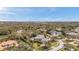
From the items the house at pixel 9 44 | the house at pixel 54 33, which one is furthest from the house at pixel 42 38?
the house at pixel 9 44

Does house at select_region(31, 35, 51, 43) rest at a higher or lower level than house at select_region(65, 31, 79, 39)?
lower

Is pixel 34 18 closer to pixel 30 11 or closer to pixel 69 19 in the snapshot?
pixel 30 11

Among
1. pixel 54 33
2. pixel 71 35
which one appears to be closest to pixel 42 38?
pixel 54 33

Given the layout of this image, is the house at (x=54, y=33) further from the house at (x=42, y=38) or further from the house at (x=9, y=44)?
the house at (x=9, y=44)

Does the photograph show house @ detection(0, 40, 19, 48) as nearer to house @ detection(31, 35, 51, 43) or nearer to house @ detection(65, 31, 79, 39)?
house @ detection(31, 35, 51, 43)

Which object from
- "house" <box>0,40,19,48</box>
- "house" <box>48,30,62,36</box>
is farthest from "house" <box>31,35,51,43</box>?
"house" <box>0,40,19,48</box>

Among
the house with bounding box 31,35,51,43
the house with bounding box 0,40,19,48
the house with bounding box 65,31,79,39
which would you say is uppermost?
the house with bounding box 65,31,79,39

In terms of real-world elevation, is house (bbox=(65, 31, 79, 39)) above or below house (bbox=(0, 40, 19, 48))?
above

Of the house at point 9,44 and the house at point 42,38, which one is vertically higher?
the house at point 42,38

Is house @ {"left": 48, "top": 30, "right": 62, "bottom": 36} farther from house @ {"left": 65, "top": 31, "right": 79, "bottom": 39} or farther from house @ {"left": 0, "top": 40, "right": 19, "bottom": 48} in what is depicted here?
house @ {"left": 0, "top": 40, "right": 19, "bottom": 48}

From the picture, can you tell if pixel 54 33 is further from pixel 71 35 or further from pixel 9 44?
pixel 9 44

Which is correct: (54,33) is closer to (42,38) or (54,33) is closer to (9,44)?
(42,38)

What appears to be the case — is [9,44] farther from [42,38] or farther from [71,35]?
[71,35]

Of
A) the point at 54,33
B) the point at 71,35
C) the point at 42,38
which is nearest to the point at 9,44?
the point at 42,38
